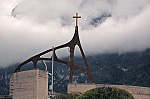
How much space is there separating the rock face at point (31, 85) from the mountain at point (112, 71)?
5090 cm

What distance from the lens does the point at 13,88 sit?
7712 cm

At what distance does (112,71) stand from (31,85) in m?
64.9

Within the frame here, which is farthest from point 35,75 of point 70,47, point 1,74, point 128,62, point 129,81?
point 1,74

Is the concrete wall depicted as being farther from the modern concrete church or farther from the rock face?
the rock face

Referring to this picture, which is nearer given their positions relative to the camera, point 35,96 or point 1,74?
point 35,96

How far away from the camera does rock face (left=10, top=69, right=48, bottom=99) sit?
7050 cm

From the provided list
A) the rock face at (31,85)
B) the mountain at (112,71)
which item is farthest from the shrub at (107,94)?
the mountain at (112,71)

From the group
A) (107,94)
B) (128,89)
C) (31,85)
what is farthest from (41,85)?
(107,94)

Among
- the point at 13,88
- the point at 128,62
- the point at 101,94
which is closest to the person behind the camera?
the point at 101,94

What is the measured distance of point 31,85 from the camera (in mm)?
71250

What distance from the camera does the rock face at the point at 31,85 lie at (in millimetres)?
70500

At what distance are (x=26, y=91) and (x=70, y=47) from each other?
11200mm

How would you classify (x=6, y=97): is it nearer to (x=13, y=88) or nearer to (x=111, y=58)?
(x=13, y=88)

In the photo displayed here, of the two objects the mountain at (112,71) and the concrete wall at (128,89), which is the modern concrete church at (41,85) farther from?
the mountain at (112,71)
